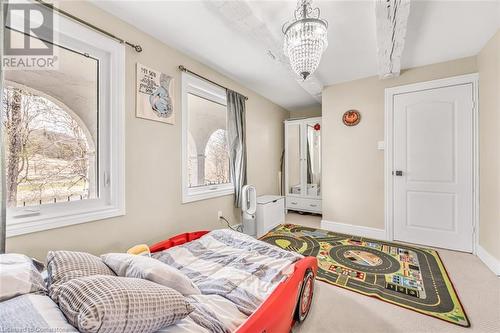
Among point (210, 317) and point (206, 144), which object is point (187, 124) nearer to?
point (206, 144)

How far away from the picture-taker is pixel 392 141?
118 inches

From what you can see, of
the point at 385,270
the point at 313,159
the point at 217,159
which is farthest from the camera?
the point at 313,159

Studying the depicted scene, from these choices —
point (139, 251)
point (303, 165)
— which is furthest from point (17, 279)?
point (303, 165)

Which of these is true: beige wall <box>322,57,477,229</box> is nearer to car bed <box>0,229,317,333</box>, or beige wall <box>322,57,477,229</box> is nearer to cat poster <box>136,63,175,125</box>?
car bed <box>0,229,317,333</box>

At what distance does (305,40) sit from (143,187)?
1.90 m

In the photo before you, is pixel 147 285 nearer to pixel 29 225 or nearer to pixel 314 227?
pixel 29 225

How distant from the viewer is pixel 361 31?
2051 mm

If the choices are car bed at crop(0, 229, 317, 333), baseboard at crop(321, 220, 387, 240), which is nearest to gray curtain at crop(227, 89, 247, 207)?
car bed at crop(0, 229, 317, 333)

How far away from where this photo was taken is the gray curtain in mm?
3082

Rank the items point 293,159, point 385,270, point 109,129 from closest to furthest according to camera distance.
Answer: point 109,129
point 385,270
point 293,159

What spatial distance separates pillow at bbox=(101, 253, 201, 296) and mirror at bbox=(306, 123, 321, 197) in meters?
3.56

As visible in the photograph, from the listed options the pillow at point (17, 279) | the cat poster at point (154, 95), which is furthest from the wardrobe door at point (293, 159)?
the pillow at point (17, 279)

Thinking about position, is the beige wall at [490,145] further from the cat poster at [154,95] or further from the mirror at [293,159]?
the cat poster at [154,95]

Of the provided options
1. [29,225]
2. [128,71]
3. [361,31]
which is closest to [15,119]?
[29,225]
